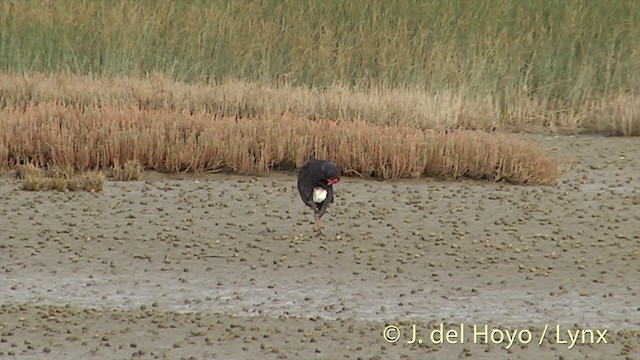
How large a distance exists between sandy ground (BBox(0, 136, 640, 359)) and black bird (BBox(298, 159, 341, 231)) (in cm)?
28

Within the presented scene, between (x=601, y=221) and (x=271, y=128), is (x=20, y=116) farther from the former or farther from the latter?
(x=601, y=221)

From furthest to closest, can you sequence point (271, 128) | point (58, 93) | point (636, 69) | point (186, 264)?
point (636, 69) < point (58, 93) < point (271, 128) < point (186, 264)

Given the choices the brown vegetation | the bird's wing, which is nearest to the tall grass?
the brown vegetation

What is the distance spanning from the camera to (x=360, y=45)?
61.8ft

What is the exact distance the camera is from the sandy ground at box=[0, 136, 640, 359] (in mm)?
8219

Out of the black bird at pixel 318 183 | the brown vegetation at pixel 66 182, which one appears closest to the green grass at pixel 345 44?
the brown vegetation at pixel 66 182

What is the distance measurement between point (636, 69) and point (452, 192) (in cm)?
656

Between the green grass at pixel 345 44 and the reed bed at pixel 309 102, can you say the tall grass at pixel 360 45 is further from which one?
the reed bed at pixel 309 102

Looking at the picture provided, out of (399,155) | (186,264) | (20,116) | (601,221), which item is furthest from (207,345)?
(20,116)

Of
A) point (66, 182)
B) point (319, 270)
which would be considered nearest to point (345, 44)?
point (66, 182)

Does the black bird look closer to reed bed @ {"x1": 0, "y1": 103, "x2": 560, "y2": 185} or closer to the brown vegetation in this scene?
the brown vegetation

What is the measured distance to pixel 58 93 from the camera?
1636cm

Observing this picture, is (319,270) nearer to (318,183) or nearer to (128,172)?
(318,183)

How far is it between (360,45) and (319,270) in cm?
881
